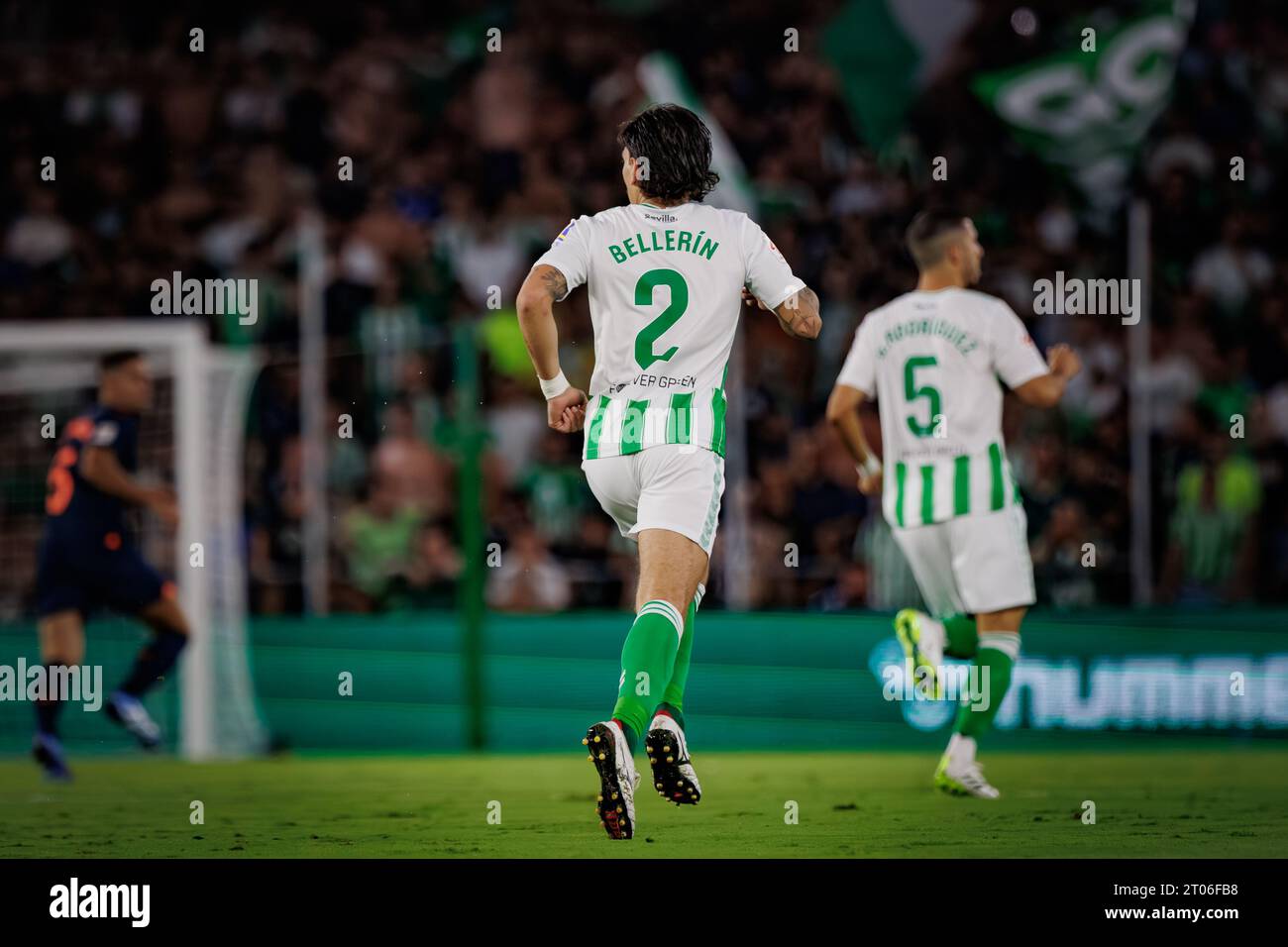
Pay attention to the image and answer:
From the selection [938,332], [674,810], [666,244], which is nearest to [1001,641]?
[938,332]

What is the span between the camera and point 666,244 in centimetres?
626

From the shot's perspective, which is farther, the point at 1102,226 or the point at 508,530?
the point at 1102,226

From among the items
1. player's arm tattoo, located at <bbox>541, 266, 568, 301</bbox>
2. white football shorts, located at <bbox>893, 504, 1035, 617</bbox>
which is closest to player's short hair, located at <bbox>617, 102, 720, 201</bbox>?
player's arm tattoo, located at <bbox>541, 266, 568, 301</bbox>

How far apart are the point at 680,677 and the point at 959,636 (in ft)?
7.58

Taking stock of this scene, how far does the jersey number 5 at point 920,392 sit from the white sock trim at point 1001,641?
88 cm

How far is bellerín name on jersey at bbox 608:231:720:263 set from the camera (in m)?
6.24

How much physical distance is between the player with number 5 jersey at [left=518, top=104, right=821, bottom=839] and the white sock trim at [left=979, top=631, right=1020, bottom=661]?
7.05 ft

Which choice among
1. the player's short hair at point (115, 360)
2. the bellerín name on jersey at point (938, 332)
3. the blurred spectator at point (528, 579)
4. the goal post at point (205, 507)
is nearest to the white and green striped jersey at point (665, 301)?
the bellerín name on jersey at point (938, 332)

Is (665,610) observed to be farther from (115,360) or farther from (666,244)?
(115,360)

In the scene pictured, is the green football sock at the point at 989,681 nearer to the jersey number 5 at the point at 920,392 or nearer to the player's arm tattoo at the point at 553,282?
the jersey number 5 at the point at 920,392
